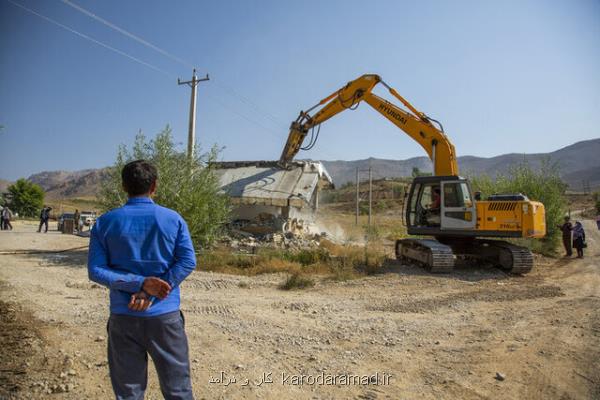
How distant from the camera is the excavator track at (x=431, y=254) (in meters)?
10.4

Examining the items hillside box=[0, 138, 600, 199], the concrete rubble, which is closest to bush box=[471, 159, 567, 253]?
the concrete rubble

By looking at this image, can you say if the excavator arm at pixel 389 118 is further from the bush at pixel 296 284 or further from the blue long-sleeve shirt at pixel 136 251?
the blue long-sleeve shirt at pixel 136 251

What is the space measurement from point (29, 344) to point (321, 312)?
3877mm

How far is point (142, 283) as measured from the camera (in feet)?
7.53

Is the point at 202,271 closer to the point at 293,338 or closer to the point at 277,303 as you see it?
the point at 277,303

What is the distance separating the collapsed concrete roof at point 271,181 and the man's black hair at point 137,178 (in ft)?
45.0

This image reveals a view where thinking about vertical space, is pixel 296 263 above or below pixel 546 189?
below

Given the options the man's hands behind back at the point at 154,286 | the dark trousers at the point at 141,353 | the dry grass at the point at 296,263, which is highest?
the man's hands behind back at the point at 154,286

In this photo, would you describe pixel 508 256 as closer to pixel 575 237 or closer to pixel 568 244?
pixel 575 237

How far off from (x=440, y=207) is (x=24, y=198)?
5201 cm

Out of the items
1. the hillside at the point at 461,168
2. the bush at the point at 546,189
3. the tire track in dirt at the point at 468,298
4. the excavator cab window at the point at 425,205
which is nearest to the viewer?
the tire track in dirt at the point at 468,298

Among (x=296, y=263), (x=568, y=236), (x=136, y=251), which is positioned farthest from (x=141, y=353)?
(x=568, y=236)

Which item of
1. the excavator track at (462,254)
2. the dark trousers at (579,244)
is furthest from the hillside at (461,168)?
the excavator track at (462,254)

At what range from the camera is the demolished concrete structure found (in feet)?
55.9
